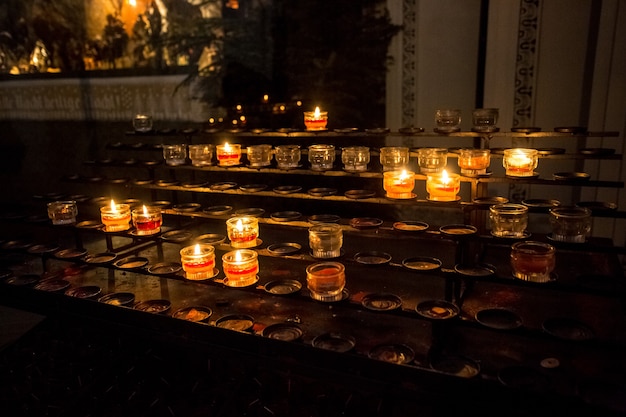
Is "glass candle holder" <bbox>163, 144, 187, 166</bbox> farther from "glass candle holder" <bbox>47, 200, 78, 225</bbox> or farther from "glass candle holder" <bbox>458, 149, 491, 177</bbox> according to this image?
"glass candle holder" <bbox>458, 149, 491, 177</bbox>

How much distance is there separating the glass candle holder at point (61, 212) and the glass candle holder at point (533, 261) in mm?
3332

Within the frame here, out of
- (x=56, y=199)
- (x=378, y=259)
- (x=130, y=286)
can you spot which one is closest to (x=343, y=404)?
(x=378, y=259)

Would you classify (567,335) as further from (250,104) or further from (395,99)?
(250,104)

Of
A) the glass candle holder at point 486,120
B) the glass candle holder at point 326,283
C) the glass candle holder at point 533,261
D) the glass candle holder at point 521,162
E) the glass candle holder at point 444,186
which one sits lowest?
the glass candle holder at point 326,283

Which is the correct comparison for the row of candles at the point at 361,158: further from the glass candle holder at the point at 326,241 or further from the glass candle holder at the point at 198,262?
the glass candle holder at the point at 198,262

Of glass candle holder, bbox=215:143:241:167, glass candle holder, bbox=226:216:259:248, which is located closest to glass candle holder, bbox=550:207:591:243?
glass candle holder, bbox=226:216:259:248

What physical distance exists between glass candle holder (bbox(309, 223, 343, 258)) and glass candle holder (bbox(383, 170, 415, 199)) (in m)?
0.51

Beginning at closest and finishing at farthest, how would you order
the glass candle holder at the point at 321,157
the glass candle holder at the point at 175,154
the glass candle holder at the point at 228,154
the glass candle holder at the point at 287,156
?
the glass candle holder at the point at 321,157 < the glass candle holder at the point at 287,156 < the glass candle holder at the point at 228,154 < the glass candle holder at the point at 175,154

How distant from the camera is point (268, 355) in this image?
258 cm

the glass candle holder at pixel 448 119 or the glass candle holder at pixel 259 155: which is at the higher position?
the glass candle holder at pixel 448 119

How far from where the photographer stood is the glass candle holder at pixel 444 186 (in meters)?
3.21

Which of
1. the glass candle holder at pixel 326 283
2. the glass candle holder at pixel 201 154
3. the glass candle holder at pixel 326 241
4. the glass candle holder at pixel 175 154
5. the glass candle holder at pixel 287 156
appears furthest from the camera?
the glass candle holder at pixel 175 154

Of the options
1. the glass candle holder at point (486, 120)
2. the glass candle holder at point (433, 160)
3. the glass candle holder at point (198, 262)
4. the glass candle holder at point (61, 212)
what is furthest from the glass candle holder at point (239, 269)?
the glass candle holder at point (486, 120)

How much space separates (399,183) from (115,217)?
213 cm
